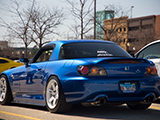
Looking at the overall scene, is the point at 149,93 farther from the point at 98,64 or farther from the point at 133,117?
the point at 98,64

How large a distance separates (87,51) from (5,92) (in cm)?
265

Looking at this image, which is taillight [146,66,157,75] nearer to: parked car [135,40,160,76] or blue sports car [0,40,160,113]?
blue sports car [0,40,160,113]

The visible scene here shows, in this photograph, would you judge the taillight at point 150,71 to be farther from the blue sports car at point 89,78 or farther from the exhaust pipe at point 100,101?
the exhaust pipe at point 100,101

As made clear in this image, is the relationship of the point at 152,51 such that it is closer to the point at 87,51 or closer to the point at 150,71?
the point at 150,71

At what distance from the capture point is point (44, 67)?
6.22 metres

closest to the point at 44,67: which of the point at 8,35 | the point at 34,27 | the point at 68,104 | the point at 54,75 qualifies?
the point at 54,75

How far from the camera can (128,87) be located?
17.7 feet

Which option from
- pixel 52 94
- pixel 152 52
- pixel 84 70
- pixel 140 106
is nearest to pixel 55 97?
pixel 52 94

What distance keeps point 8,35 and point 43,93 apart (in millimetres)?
23990

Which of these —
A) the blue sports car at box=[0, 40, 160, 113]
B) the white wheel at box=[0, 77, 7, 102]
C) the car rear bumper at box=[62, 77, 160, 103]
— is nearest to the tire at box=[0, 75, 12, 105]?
the white wheel at box=[0, 77, 7, 102]

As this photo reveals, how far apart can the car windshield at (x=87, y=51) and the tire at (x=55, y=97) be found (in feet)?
1.97

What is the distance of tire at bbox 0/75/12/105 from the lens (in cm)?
754

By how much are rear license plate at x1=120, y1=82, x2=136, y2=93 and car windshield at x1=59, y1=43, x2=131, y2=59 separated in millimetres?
923

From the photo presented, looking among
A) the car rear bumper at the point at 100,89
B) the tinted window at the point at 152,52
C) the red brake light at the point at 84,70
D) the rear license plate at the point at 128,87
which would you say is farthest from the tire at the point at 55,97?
the tinted window at the point at 152,52
